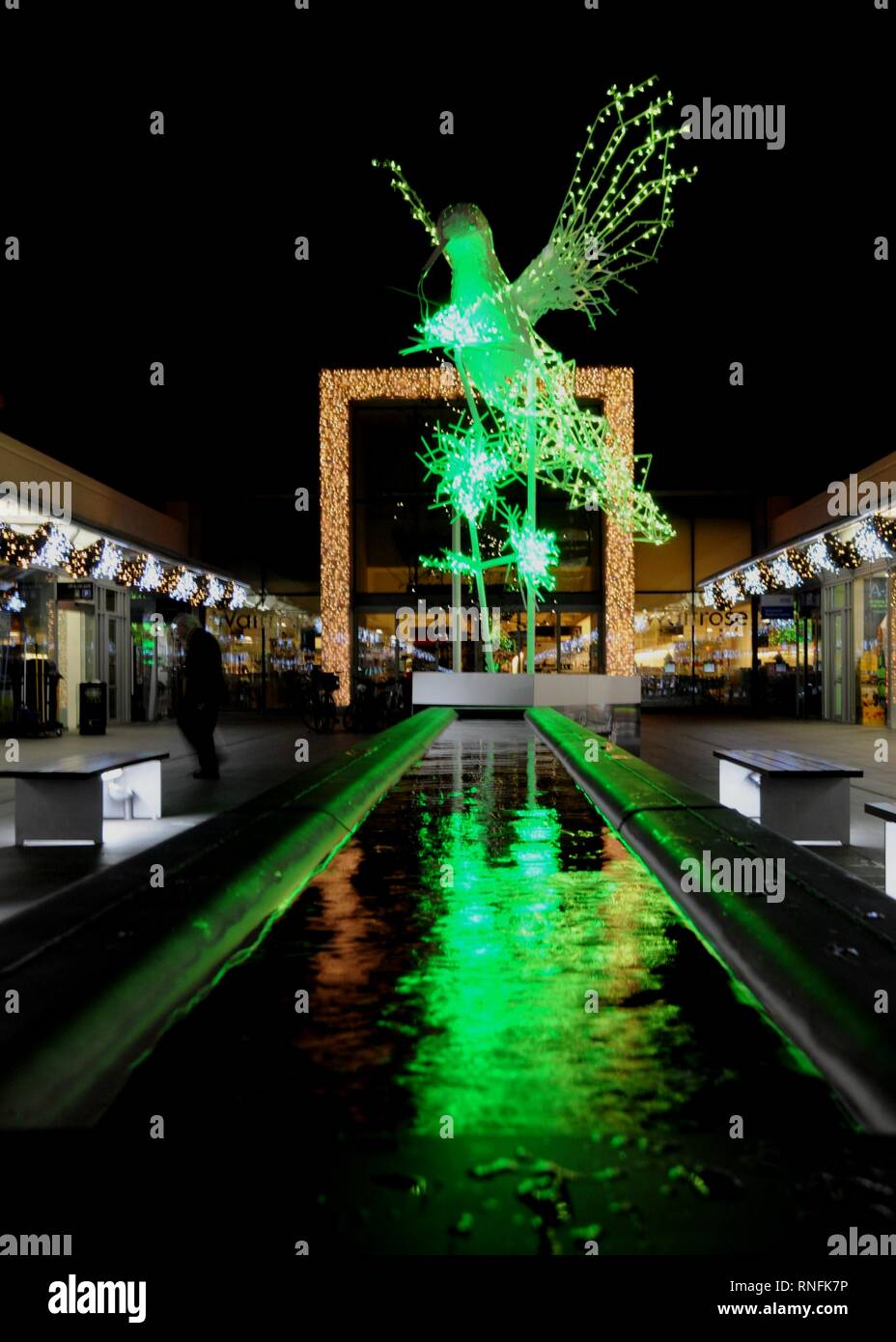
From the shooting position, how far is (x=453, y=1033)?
241 cm

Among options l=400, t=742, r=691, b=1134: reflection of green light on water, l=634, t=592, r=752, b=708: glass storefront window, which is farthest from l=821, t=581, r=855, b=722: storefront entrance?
l=400, t=742, r=691, b=1134: reflection of green light on water

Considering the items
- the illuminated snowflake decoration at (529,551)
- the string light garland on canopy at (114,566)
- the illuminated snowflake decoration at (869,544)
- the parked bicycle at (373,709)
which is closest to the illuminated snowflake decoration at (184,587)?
the string light garland on canopy at (114,566)

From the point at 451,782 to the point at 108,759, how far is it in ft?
8.23

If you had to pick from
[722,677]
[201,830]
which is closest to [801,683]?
[722,677]

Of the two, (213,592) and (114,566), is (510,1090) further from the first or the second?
(213,592)

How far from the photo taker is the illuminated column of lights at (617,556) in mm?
26844

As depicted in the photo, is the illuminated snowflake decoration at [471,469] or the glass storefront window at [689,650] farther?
the glass storefront window at [689,650]

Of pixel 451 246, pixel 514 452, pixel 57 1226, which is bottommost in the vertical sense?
pixel 57 1226

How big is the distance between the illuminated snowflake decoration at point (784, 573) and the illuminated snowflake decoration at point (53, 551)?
46.7 ft

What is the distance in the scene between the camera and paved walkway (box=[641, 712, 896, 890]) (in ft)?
24.2

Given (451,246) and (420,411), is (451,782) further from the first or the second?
(420,411)

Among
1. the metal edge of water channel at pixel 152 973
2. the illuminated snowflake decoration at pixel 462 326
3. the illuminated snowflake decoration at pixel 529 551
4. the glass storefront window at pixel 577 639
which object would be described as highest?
the illuminated snowflake decoration at pixel 462 326

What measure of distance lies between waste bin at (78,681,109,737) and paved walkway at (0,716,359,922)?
1.37ft

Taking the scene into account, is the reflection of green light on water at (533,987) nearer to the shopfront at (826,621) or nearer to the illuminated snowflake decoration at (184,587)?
the shopfront at (826,621)
